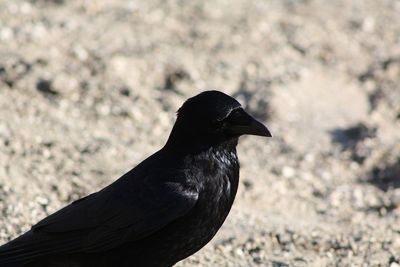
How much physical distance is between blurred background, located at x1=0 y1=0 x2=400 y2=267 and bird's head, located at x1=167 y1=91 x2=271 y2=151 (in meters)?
1.27

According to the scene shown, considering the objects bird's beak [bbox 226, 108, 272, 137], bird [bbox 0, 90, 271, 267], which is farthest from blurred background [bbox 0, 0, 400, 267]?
bird's beak [bbox 226, 108, 272, 137]

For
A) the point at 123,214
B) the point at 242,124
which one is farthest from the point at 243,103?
the point at 123,214

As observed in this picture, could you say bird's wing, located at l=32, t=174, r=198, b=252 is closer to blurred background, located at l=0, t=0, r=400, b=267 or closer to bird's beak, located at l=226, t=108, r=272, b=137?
bird's beak, located at l=226, t=108, r=272, b=137

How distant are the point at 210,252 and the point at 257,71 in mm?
3964

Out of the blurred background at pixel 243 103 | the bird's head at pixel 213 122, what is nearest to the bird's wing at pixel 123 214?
the bird's head at pixel 213 122

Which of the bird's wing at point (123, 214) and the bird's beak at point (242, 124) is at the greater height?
the bird's beak at point (242, 124)

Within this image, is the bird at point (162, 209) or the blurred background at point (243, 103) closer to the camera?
the bird at point (162, 209)

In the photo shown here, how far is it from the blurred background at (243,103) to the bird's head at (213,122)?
1265mm

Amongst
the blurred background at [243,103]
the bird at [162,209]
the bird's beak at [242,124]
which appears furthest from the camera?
the blurred background at [243,103]

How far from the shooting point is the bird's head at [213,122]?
6668mm

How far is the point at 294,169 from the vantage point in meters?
9.77

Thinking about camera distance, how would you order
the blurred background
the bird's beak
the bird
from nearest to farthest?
1. the bird
2. the bird's beak
3. the blurred background

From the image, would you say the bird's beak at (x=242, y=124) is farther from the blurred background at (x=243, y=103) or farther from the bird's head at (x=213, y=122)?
the blurred background at (x=243, y=103)

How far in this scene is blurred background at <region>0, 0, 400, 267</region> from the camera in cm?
825
